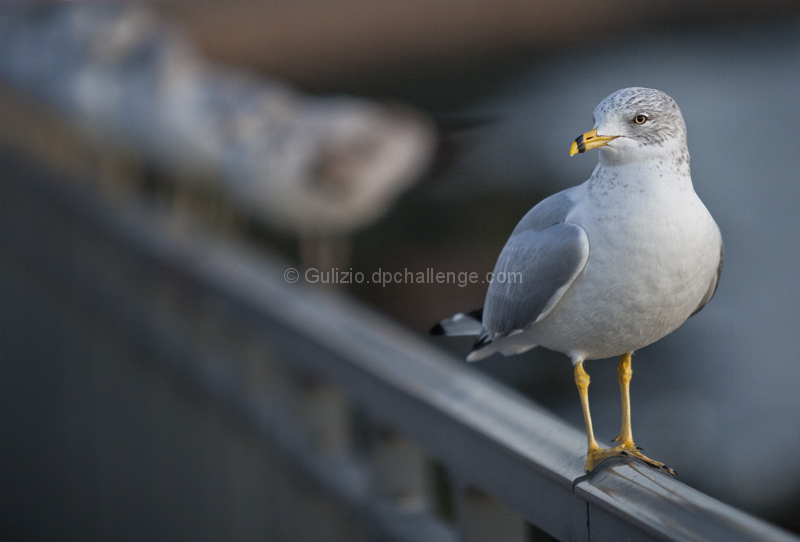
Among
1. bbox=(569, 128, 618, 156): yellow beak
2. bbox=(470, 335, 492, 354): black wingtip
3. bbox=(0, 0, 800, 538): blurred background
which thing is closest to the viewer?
bbox=(569, 128, 618, 156): yellow beak

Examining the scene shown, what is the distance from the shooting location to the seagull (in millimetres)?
375

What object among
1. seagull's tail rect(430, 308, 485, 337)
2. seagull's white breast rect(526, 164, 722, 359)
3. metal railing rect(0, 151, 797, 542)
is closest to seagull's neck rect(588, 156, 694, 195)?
seagull's white breast rect(526, 164, 722, 359)

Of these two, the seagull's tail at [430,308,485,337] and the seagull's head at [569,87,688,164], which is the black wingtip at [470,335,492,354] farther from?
the seagull's head at [569,87,688,164]

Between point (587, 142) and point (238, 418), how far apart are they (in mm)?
1277

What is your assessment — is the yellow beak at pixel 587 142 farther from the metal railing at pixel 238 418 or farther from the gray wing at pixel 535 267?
the metal railing at pixel 238 418

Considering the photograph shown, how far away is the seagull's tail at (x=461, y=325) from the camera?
450 mm

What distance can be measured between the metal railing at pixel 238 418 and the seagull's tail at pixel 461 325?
0.50ft

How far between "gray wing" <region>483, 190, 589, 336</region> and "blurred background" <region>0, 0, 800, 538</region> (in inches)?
1.0

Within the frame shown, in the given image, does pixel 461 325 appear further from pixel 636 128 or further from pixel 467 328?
pixel 636 128

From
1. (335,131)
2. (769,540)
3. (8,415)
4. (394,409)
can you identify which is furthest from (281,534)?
(8,415)

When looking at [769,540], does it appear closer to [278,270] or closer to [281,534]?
[281,534]

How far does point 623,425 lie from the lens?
1.71 feet

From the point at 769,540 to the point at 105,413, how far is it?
5.87 ft

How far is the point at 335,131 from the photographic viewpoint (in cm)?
153
